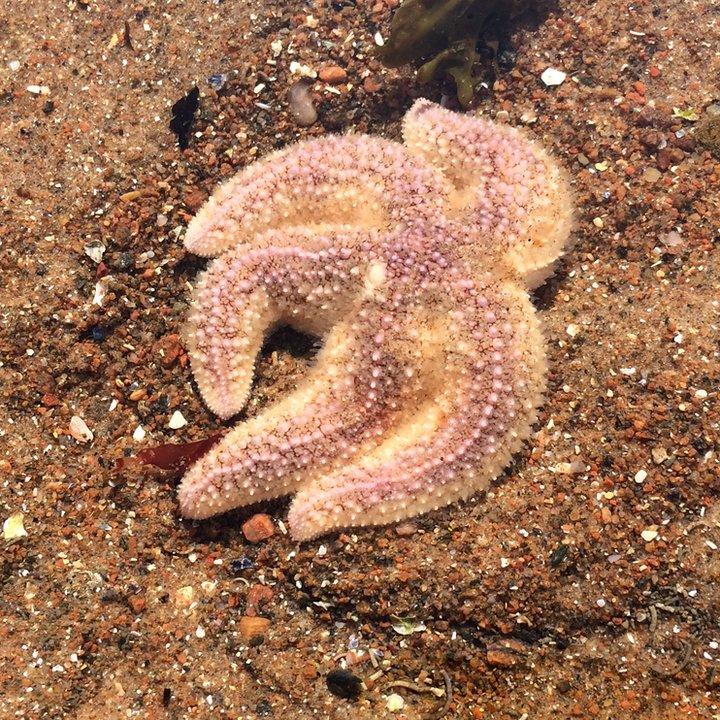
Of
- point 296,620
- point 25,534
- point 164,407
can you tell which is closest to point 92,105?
point 164,407

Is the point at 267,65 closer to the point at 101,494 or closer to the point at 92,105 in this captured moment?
the point at 92,105

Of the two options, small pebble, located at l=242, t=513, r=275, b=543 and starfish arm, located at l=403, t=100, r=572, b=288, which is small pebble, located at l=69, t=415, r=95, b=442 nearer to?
small pebble, located at l=242, t=513, r=275, b=543

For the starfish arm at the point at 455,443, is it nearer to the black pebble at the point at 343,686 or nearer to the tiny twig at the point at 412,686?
the black pebble at the point at 343,686

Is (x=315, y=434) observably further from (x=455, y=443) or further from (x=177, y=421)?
(x=177, y=421)

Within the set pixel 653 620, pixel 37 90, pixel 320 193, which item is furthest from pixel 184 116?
pixel 653 620

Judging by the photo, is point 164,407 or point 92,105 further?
point 92,105

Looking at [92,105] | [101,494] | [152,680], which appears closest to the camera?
[152,680]
